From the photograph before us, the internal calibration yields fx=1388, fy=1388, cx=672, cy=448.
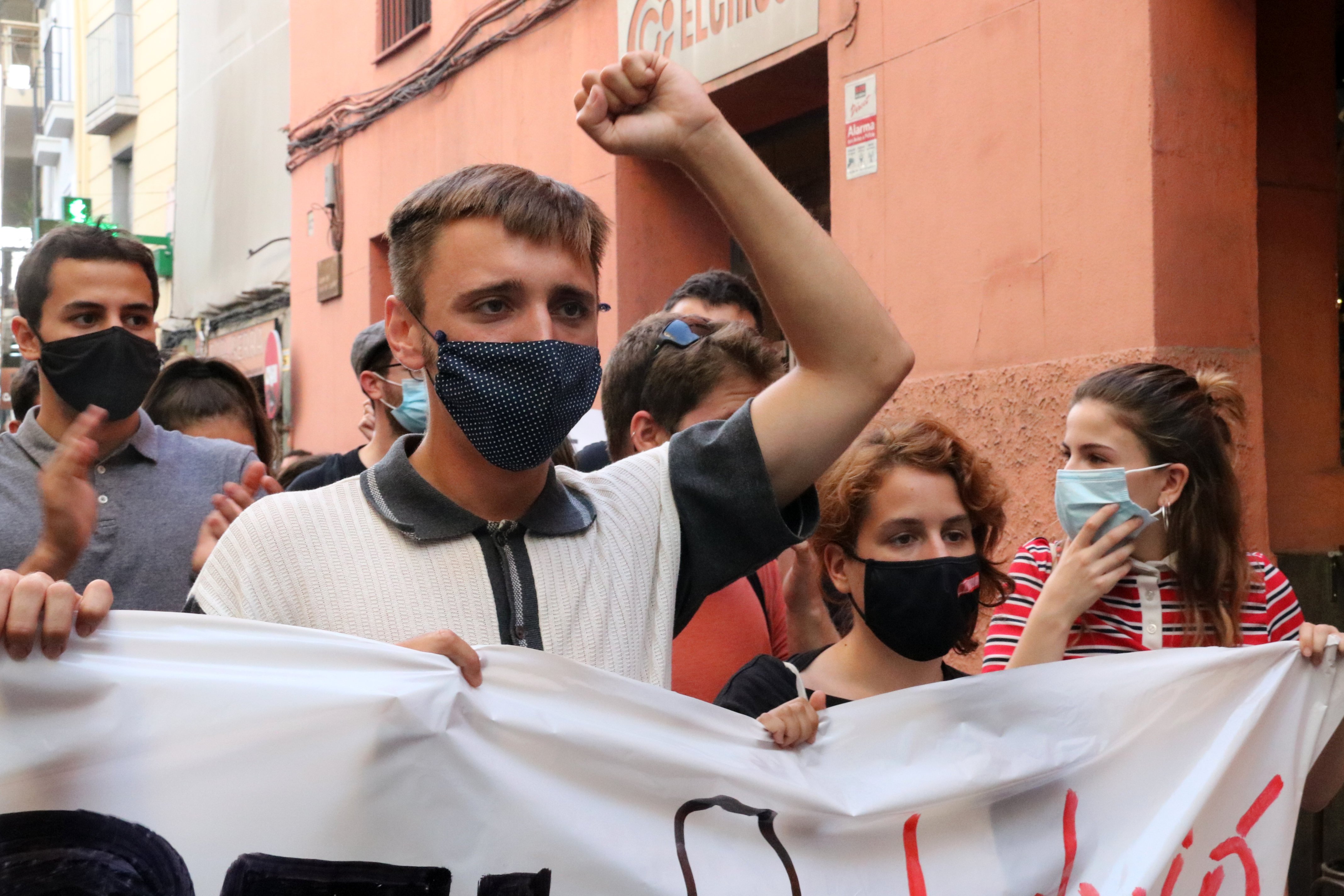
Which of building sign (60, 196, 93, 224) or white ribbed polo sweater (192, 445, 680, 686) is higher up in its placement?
building sign (60, 196, 93, 224)

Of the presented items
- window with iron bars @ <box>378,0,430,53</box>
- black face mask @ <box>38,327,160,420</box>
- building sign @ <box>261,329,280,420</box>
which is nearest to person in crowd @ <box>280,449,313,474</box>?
black face mask @ <box>38,327,160,420</box>

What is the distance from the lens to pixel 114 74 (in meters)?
18.1

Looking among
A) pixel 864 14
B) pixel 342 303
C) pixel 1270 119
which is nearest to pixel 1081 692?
pixel 1270 119

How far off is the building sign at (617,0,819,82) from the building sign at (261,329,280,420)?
20.4ft

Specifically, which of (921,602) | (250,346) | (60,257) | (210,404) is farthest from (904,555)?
(250,346)

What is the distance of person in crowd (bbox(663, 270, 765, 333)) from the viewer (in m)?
3.86

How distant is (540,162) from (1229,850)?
6648mm

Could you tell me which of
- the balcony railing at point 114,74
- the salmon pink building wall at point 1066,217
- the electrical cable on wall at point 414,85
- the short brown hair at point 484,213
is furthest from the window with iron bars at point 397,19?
the balcony railing at point 114,74

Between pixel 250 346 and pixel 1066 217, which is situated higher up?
pixel 250 346

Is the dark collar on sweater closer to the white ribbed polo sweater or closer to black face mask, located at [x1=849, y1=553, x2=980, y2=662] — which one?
the white ribbed polo sweater

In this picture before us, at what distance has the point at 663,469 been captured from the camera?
1.83 metres

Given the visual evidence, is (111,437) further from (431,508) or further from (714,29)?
(714,29)

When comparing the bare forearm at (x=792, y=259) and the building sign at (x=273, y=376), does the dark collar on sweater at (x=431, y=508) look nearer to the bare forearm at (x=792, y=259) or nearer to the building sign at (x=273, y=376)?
the bare forearm at (x=792, y=259)

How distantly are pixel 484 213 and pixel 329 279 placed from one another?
9.76 meters
